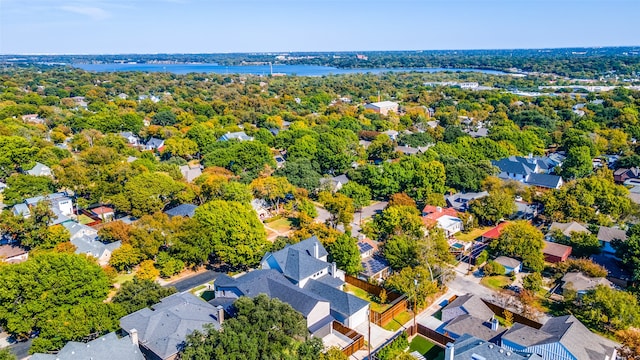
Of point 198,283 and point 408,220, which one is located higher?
point 408,220

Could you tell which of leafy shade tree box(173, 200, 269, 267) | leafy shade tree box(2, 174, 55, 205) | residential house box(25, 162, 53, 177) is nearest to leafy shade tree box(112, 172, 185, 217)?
leafy shade tree box(173, 200, 269, 267)

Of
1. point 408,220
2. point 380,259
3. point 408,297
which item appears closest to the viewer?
point 408,297

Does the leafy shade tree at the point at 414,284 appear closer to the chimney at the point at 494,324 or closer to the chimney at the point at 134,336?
the chimney at the point at 494,324

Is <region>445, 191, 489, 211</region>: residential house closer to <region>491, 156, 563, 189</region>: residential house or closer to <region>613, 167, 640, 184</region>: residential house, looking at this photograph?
<region>491, 156, 563, 189</region>: residential house

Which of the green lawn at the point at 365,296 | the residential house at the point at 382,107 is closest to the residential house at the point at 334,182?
the green lawn at the point at 365,296

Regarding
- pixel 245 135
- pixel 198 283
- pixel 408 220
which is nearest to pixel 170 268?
pixel 198 283

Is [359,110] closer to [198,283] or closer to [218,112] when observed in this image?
[218,112]
